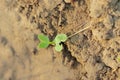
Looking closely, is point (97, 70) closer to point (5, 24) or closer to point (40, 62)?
point (40, 62)

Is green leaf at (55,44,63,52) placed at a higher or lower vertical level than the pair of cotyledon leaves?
lower

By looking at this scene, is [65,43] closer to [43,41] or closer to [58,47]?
[58,47]

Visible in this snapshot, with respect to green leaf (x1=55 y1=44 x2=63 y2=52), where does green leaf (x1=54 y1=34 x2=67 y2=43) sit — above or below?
above

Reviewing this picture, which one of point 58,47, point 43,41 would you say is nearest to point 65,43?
point 58,47

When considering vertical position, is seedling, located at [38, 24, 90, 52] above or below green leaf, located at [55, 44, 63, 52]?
above

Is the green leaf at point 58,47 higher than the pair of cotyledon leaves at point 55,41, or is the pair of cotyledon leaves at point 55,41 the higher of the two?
the pair of cotyledon leaves at point 55,41
